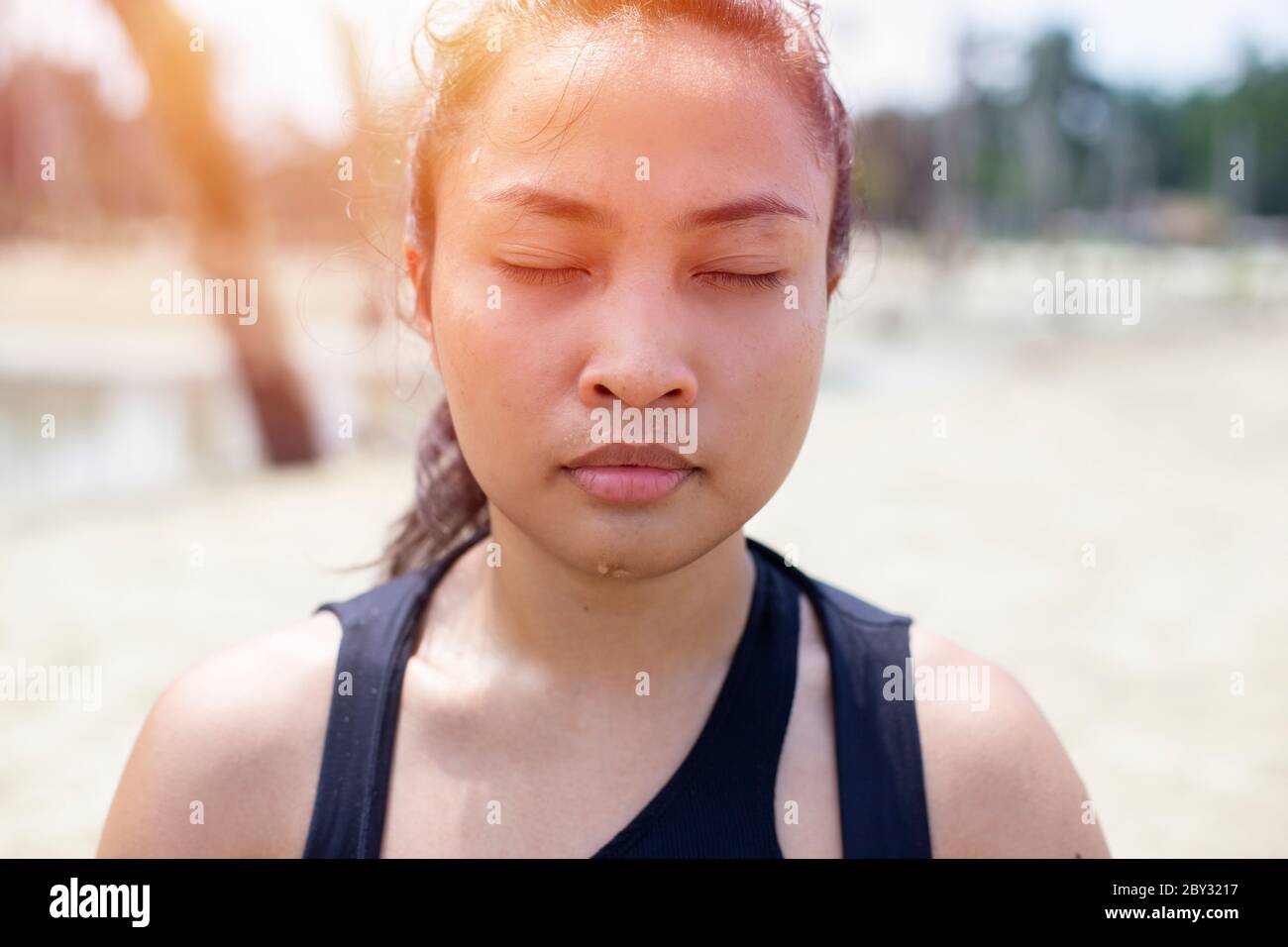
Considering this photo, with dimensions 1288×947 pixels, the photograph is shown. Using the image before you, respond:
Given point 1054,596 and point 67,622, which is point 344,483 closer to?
point 67,622

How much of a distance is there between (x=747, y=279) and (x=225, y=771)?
37.0 inches

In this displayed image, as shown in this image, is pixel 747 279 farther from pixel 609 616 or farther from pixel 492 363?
pixel 609 616

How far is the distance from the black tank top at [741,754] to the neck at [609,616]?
0.06m

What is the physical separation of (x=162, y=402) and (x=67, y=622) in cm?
1037

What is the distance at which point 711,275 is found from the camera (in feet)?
4.75

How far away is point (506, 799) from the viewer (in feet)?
5.23

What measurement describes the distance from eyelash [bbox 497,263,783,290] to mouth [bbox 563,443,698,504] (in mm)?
223

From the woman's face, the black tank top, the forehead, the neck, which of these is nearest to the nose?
the woman's face

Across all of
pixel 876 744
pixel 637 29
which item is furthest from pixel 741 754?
pixel 637 29

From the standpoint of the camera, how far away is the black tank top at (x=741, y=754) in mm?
1486

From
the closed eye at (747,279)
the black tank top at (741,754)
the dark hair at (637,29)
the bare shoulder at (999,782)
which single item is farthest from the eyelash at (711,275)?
the bare shoulder at (999,782)

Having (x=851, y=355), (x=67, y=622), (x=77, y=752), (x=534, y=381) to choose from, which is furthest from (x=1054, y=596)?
(x=851, y=355)

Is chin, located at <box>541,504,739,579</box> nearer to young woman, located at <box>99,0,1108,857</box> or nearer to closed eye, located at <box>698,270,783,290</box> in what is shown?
young woman, located at <box>99,0,1108,857</box>

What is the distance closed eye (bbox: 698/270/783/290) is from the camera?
1.45 metres
